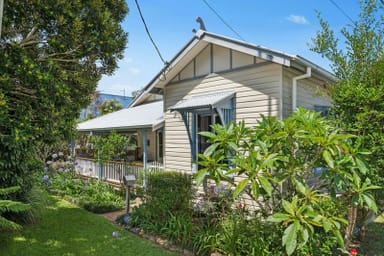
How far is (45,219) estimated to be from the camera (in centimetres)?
720

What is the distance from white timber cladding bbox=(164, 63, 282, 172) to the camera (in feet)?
22.9

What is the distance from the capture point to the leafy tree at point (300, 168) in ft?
10.7

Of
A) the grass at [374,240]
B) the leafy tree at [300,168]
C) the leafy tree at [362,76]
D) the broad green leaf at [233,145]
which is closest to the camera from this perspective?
the leafy tree at [300,168]

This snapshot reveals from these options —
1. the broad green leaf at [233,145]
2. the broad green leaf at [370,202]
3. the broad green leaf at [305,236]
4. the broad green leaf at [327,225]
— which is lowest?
the broad green leaf at [305,236]

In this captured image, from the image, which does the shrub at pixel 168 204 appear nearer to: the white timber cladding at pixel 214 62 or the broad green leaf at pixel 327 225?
the broad green leaf at pixel 327 225

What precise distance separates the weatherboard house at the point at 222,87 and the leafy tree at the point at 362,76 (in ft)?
2.59

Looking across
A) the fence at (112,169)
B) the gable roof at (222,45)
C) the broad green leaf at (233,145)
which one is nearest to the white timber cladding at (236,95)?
the gable roof at (222,45)

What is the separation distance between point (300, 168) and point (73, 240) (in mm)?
5104

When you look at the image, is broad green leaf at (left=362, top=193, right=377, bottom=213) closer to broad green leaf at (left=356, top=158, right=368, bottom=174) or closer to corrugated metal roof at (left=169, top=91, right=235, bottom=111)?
broad green leaf at (left=356, top=158, right=368, bottom=174)

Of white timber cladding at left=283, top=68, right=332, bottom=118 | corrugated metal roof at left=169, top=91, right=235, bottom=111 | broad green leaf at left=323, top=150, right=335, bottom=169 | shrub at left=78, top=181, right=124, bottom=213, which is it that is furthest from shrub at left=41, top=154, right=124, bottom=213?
broad green leaf at left=323, top=150, right=335, bottom=169

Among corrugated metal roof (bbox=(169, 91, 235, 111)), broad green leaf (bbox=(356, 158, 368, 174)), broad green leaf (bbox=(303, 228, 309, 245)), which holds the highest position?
corrugated metal roof (bbox=(169, 91, 235, 111))

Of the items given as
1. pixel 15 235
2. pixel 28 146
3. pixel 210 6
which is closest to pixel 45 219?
pixel 15 235

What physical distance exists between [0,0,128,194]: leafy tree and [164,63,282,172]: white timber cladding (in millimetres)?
3351

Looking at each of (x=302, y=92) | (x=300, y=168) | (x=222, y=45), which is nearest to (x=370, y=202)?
(x=300, y=168)
